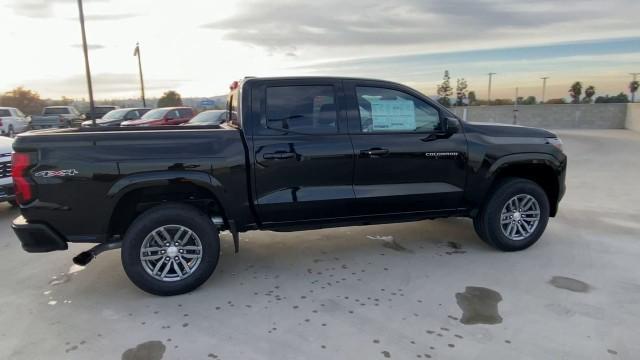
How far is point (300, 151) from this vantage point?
159 inches

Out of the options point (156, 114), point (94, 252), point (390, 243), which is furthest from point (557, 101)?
point (94, 252)

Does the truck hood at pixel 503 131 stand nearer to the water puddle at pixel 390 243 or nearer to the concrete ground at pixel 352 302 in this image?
the concrete ground at pixel 352 302

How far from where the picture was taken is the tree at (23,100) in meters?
43.8

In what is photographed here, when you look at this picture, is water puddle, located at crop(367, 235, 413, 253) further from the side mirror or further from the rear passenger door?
the side mirror

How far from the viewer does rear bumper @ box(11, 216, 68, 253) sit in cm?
357

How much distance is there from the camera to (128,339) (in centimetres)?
321

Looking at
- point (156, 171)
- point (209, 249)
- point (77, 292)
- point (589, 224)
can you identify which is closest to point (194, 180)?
point (156, 171)

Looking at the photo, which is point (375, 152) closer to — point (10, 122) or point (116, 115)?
point (116, 115)

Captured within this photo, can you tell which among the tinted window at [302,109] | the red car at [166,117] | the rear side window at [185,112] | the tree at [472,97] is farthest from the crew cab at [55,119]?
the tree at [472,97]

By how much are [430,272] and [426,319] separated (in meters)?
0.97

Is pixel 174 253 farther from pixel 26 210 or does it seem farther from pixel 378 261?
pixel 378 261

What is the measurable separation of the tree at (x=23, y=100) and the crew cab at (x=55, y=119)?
17.9m

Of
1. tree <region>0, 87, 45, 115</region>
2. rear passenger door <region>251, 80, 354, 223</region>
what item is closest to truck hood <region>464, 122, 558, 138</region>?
rear passenger door <region>251, 80, 354, 223</region>

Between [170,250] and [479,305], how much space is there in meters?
2.71
